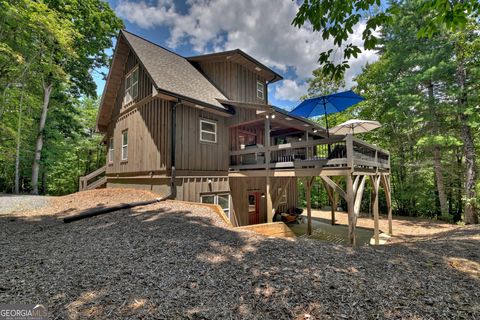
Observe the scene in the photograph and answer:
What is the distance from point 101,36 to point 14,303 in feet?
78.5

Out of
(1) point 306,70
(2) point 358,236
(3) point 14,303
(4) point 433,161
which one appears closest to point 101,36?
(1) point 306,70

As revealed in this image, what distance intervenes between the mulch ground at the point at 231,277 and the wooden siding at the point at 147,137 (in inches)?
185

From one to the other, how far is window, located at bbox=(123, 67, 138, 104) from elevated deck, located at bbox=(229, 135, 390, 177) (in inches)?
231

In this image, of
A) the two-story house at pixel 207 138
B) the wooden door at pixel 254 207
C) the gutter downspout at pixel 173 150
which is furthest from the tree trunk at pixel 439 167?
the gutter downspout at pixel 173 150

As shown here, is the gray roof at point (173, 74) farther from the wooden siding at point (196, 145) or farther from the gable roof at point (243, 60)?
the gable roof at point (243, 60)

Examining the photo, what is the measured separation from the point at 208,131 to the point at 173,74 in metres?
3.14

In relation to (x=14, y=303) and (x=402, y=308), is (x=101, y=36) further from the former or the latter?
(x=402, y=308)

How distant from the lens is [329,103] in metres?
8.68

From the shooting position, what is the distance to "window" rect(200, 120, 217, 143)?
971 centimetres

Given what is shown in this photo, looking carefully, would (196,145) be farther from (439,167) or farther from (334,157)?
(439,167)

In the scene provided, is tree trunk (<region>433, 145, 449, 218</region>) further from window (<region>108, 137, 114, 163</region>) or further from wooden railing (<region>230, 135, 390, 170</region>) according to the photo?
window (<region>108, 137, 114, 163</region>)

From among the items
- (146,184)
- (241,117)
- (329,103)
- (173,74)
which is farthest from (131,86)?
(329,103)

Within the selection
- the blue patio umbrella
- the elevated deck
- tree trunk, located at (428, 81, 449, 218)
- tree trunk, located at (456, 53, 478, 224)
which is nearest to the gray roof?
the elevated deck

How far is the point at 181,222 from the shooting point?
17.6ft
